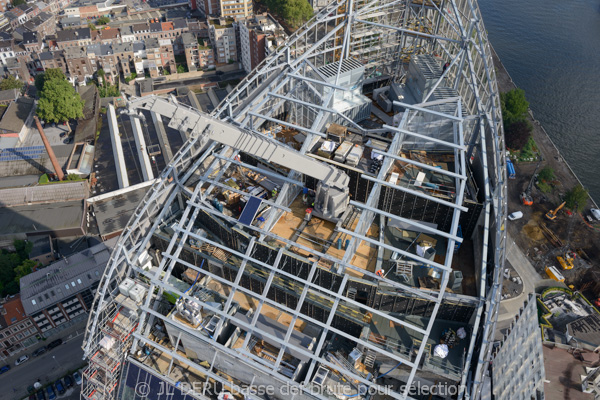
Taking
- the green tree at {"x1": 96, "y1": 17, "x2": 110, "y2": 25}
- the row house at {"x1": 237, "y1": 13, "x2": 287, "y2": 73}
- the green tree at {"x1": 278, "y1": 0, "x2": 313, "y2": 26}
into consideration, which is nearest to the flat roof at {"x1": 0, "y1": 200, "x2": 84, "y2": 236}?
the row house at {"x1": 237, "y1": 13, "x2": 287, "y2": 73}

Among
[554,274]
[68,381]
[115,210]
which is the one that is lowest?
[68,381]

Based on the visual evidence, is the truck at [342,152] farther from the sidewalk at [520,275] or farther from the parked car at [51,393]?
the parked car at [51,393]

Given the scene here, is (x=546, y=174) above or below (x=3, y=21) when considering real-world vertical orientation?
below

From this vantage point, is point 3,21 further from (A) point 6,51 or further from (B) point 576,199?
(B) point 576,199

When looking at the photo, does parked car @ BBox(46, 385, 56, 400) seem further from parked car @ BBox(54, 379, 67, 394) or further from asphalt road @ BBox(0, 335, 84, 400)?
asphalt road @ BBox(0, 335, 84, 400)

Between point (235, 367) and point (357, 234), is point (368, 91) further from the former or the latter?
point (235, 367)

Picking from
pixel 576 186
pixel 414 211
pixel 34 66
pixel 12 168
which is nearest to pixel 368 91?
pixel 414 211

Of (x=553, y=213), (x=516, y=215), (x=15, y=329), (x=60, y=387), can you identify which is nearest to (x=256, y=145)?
(x=60, y=387)
